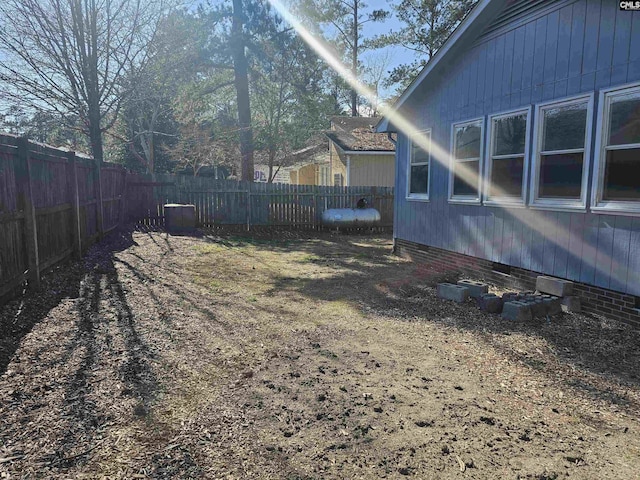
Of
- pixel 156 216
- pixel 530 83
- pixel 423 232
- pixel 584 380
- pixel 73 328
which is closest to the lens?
pixel 584 380

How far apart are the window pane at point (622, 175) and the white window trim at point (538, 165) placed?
0.24m

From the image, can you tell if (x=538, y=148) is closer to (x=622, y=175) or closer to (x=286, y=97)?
(x=622, y=175)

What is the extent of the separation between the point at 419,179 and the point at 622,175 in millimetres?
4592

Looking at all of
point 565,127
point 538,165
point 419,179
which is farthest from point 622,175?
point 419,179

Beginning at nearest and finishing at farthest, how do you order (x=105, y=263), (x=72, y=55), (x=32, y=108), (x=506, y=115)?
(x=506, y=115) → (x=105, y=263) → (x=72, y=55) → (x=32, y=108)

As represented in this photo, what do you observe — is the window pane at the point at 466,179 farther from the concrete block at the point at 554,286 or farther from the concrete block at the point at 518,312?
the concrete block at the point at 518,312

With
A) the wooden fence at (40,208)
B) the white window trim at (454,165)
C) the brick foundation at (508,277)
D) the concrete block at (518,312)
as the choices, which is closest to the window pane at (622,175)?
the brick foundation at (508,277)

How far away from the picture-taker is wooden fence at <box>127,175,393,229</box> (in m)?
15.0

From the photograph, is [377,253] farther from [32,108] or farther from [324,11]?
[324,11]

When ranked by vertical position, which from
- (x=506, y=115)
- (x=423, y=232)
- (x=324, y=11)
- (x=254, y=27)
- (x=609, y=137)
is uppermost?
(x=324, y=11)

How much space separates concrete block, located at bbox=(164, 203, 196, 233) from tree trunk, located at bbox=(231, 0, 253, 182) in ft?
16.9

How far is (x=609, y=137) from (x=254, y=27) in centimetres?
1595

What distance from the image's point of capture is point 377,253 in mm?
10867

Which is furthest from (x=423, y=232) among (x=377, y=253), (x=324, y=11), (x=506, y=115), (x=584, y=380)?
(x=324, y=11)
